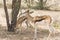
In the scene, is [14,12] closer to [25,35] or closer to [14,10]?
[14,10]

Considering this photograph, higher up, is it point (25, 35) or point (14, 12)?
point (14, 12)

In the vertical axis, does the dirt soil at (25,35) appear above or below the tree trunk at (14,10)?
below

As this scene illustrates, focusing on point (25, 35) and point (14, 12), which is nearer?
point (25, 35)

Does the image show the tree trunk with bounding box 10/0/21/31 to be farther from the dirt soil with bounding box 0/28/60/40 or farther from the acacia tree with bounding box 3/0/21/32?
the dirt soil with bounding box 0/28/60/40

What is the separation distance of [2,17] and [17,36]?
2871 millimetres

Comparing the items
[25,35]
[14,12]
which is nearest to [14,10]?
[14,12]

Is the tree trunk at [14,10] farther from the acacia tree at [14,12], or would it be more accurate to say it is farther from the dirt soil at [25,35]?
the dirt soil at [25,35]

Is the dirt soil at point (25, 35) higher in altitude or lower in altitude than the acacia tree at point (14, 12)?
lower

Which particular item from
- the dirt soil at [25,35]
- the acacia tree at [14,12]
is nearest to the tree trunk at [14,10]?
the acacia tree at [14,12]

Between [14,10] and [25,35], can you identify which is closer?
[25,35]

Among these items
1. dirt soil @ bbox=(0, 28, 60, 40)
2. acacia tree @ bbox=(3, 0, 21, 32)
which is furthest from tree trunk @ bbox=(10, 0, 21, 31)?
dirt soil @ bbox=(0, 28, 60, 40)

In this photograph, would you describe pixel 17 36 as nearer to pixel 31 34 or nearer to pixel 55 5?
pixel 31 34

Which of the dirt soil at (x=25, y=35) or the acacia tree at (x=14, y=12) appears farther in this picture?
the acacia tree at (x=14, y=12)

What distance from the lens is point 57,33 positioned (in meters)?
7.23
